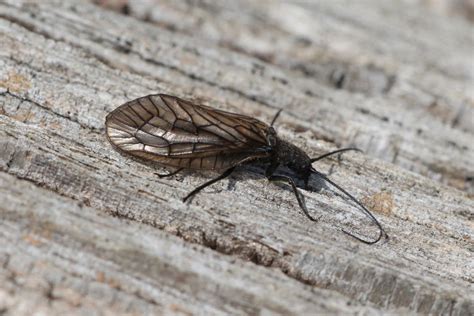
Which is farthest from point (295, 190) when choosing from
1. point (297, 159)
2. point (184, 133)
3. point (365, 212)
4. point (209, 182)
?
point (184, 133)

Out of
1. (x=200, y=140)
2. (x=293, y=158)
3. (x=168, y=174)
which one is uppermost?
(x=293, y=158)

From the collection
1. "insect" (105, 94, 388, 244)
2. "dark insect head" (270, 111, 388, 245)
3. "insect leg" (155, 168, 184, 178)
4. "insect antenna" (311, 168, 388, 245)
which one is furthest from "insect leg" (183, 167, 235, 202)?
"insect antenna" (311, 168, 388, 245)

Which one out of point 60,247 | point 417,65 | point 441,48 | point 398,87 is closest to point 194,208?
point 60,247

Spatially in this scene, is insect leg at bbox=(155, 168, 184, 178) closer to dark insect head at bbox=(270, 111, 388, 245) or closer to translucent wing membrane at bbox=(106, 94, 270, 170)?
translucent wing membrane at bbox=(106, 94, 270, 170)

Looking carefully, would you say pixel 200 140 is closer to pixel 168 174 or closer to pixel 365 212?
pixel 168 174

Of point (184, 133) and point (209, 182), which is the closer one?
point (209, 182)

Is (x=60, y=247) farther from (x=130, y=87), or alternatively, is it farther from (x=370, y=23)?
(x=370, y=23)

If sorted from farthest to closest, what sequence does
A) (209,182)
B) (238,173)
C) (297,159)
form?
(297,159) < (238,173) < (209,182)
